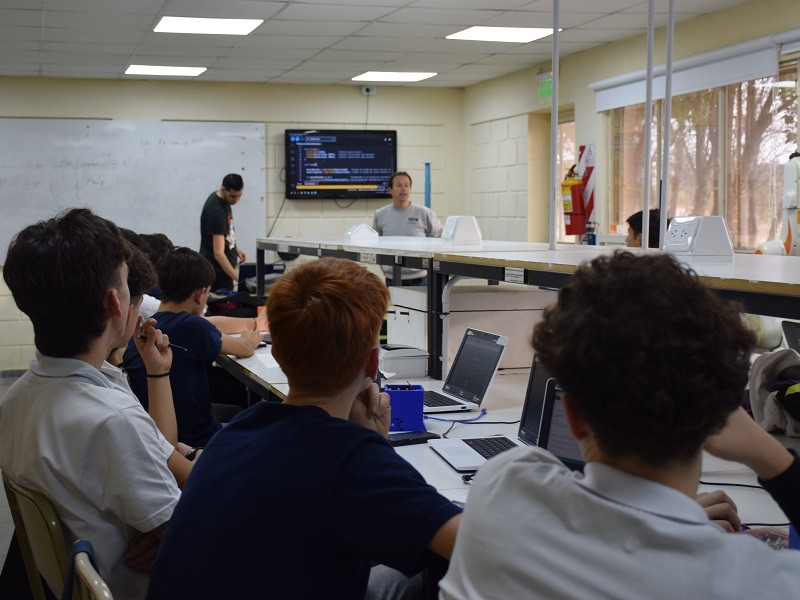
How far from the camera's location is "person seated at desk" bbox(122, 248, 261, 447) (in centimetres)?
296

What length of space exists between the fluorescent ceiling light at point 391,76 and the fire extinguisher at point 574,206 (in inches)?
70.8

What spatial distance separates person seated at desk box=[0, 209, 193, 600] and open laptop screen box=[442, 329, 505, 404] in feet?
4.20

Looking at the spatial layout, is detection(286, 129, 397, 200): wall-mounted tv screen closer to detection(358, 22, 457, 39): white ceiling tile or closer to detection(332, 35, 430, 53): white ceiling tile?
detection(332, 35, 430, 53): white ceiling tile

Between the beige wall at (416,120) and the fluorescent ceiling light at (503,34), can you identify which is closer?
the fluorescent ceiling light at (503,34)

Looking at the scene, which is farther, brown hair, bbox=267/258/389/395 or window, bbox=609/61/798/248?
window, bbox=609/61/798/248

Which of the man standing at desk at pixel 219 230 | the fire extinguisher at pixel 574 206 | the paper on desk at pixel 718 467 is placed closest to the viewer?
the paper on desk at pixel 718 467

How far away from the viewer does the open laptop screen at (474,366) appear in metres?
2.83

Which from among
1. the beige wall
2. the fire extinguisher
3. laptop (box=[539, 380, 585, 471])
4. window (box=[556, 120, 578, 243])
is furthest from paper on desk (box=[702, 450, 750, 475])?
window (box=[556, 120, 578, 243])

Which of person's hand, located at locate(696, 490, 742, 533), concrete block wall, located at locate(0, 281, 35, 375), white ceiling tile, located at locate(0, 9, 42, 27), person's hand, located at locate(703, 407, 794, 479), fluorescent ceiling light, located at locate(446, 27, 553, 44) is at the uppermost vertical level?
fluorescent ceiling light, located at locate(446, 27, 553, 44)

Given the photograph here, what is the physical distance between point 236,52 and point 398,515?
6.11 m

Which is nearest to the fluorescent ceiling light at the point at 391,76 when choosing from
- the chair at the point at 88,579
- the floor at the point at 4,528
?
the floor at the point at 4,528

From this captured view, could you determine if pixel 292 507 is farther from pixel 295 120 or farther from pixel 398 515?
pixel 295 120

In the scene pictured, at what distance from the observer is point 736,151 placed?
17.8 ft

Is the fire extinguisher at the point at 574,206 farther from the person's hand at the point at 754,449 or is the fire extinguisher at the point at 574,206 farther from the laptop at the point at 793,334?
the person's hand at the point at 754,449
